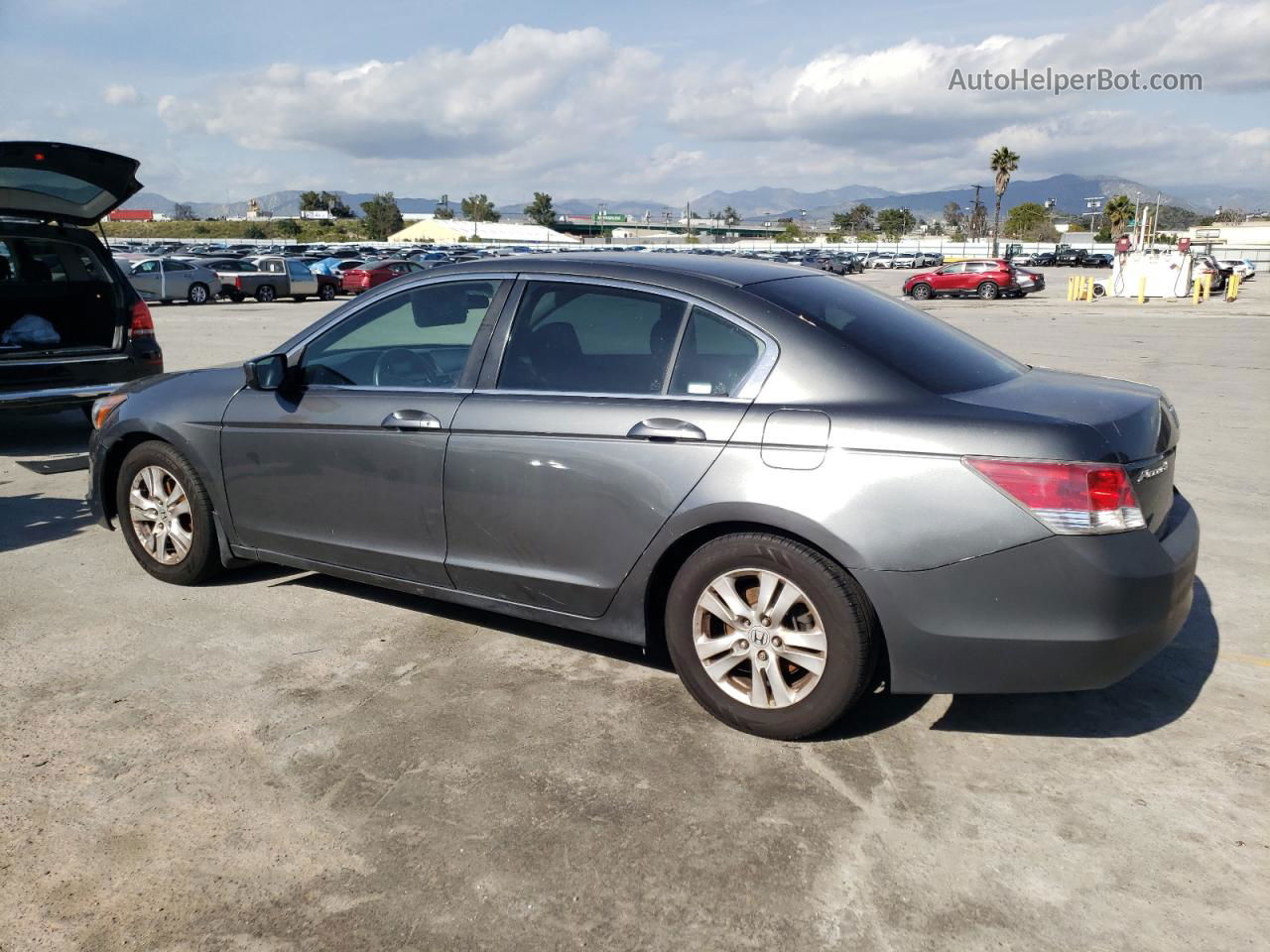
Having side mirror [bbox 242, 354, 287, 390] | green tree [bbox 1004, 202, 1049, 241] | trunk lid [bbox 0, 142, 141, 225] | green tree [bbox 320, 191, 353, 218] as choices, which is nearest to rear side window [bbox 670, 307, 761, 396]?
side mirror [bbox 242, 354, 287, 390]

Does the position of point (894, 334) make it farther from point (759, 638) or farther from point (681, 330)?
point (759, 638)

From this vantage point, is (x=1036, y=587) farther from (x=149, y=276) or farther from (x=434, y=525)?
(x=149, y=276)

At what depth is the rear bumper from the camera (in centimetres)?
314

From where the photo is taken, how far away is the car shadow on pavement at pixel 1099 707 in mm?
3732

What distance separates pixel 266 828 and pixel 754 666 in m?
1.60

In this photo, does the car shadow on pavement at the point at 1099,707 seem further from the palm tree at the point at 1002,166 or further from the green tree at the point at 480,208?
the green tree at the point at 480,208

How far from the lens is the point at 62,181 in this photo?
758 cm

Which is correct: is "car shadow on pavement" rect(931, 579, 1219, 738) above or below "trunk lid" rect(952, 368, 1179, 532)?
below

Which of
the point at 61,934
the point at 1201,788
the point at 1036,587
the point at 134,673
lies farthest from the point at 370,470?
the point at 1201,788

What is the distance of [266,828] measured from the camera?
307 cm

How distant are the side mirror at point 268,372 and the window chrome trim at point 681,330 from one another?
→ 3.40 feet

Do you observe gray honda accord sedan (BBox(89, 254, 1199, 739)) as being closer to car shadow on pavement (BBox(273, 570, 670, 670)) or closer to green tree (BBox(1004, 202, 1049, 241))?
car shadow on pavement (BBox(273, 570, 670, 670))

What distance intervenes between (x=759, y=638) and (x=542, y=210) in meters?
159

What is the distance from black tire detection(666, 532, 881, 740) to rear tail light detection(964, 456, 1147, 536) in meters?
0.57
